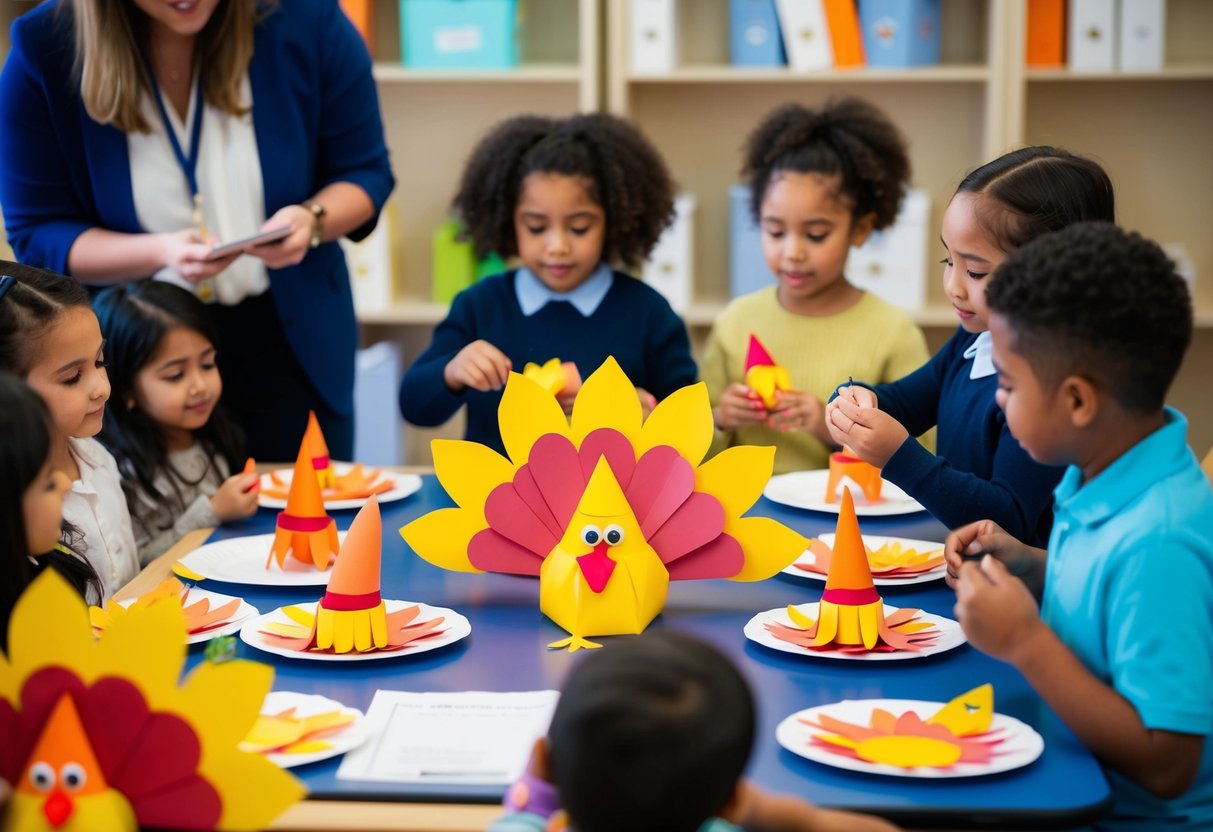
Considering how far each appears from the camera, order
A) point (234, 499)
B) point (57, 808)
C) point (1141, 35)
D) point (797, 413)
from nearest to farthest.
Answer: point (57, 808) → point (234, 499) → point (797, 413) → point (1141, 35)

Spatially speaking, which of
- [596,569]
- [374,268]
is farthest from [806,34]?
[596,569]

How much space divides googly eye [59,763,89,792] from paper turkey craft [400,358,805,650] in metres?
0.57

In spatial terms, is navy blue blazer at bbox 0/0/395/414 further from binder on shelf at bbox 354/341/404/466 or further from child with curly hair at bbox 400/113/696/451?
binder on shelf at bbox 354/341/404/466

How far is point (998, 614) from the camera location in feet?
4.08

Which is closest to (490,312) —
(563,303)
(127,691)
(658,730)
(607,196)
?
(563,303)

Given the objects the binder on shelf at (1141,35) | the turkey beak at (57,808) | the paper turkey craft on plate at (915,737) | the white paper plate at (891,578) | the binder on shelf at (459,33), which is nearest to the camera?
the turkey beak at (57,808)

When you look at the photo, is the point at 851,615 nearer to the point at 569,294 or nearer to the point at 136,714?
the point at 136,714

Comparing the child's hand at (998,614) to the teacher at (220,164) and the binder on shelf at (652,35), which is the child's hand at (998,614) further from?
the binder on shelf at (652,35)

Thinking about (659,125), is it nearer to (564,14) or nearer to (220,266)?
(564,14)

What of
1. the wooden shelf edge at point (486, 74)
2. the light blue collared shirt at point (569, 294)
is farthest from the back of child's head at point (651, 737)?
the wooden shelf edge at point (486, 74)

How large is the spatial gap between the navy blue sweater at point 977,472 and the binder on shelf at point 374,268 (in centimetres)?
218

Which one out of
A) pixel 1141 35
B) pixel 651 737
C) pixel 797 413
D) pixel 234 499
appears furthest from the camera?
pixel 1141 35

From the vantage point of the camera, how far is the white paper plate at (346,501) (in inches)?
80.0

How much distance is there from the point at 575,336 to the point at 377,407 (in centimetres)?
156
